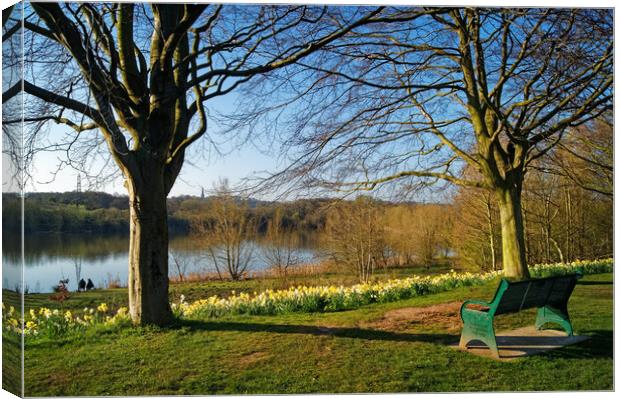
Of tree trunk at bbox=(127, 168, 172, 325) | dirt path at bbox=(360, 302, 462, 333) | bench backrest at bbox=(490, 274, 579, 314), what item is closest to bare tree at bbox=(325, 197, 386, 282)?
dirt path at bbox=(360, 302, 462, 333)

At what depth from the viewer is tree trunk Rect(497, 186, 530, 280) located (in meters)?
7.20

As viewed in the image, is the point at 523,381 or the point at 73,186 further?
the point at 73,186

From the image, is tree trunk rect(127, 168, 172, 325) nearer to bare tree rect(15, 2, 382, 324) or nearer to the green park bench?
bare tree rect(15, 2, 382, 324)

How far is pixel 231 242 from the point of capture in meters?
6.61

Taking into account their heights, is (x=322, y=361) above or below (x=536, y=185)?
below

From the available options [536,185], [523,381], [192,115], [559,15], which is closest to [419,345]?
[523,381]

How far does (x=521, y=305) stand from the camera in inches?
220

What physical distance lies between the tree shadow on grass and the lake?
0.74 metres

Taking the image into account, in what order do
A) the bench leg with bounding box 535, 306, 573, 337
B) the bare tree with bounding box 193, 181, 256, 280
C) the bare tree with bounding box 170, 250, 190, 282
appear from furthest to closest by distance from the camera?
the bare tree with bounding box 170, 250, 190, 282 → the bare tree with bounding box 193, 181, 256, 280 → the bench leg with bounding box 535, 306, 573, 337

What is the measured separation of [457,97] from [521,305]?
2968 millimetres

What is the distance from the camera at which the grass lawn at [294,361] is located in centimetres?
510

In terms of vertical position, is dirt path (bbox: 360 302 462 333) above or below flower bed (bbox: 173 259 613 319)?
below

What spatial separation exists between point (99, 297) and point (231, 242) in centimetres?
155

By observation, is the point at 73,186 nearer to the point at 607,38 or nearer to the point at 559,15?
the point at 559,15
